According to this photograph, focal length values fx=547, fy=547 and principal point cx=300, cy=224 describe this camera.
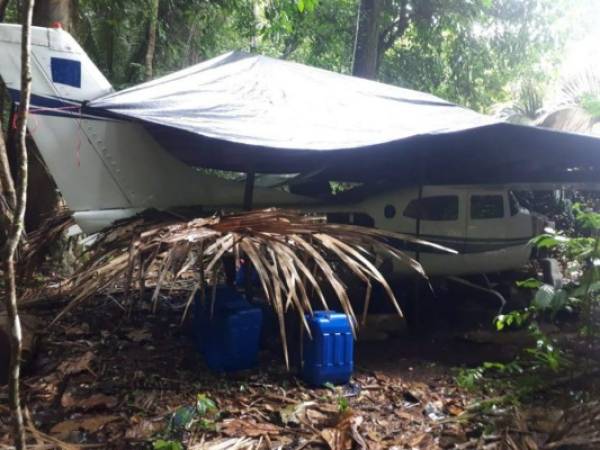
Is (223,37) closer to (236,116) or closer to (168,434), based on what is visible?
(236,116)

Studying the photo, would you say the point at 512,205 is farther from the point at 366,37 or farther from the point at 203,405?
the point at 203,405

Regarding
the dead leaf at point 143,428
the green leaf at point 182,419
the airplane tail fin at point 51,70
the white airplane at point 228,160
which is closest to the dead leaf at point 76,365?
the dead leaf at point 143,428

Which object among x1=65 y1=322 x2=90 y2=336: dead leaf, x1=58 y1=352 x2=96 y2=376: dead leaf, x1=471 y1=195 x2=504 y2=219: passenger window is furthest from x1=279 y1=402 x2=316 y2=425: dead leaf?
x1=471 y1=195 x2=504 y2=219: passenger window

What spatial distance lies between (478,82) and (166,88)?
37.4ft

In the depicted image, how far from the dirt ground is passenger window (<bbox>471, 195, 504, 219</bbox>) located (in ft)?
6.67

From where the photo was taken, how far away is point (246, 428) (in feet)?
12.4

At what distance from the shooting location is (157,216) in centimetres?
539

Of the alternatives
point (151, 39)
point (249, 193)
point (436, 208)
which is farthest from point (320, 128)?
point (151, 39)

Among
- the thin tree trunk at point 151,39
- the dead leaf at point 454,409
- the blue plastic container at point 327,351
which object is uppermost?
the thin tree trunk at point 151,39

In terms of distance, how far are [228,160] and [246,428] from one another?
342 centimetres

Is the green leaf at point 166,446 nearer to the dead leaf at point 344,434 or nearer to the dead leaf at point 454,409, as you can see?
the dead leaf at point 344,434

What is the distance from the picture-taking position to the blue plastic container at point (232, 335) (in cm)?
461

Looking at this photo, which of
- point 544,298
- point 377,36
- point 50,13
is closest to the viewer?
point 544,298

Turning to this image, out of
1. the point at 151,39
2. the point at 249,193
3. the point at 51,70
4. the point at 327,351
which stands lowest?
the point at 327,351
